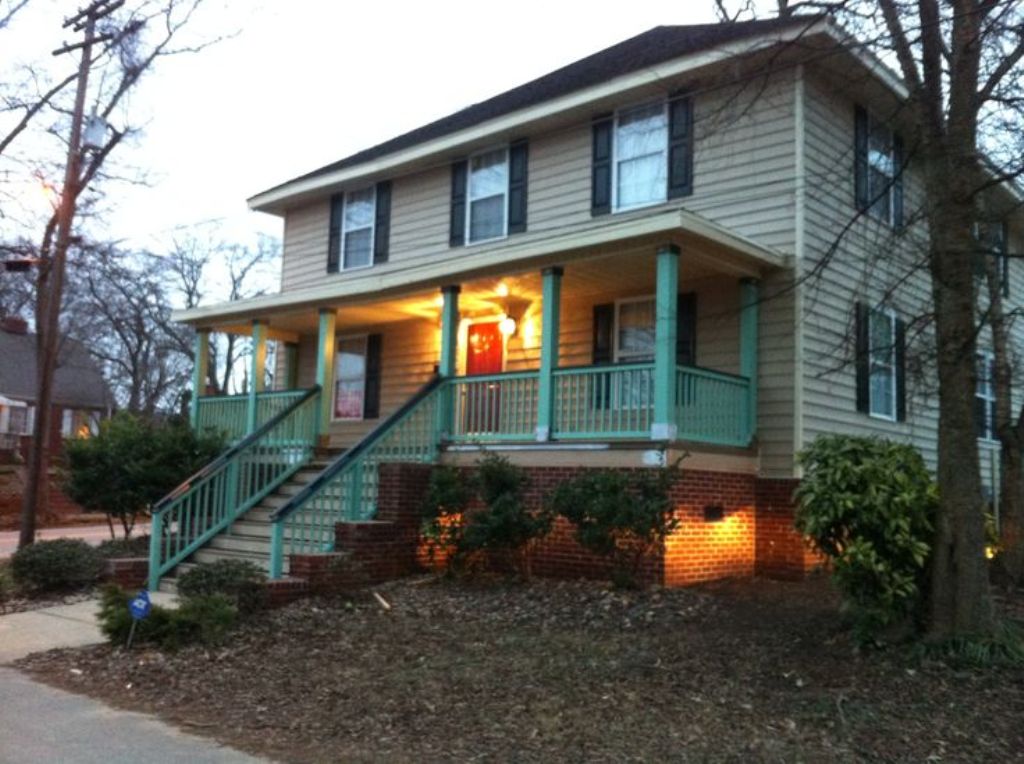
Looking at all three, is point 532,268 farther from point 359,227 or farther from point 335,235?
point 335,235

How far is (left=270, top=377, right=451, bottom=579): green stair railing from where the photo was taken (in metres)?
10.6

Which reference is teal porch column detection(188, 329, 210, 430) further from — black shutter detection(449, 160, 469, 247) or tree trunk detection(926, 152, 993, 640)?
tree trunk detection(926, 152, 993, 640)

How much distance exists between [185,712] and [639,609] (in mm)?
4217

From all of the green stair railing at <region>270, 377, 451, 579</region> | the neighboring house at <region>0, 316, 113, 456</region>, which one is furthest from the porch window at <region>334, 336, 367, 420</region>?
the neighboring house at <region>0, 316, 113, 456</region>

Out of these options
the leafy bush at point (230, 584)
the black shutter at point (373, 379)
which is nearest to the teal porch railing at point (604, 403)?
the leafy bush at point (230, 584)

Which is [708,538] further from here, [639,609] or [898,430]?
[898,430]

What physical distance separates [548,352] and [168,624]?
526 centimetres

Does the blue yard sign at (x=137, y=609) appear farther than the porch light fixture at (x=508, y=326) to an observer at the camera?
No

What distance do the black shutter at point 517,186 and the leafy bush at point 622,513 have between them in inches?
223

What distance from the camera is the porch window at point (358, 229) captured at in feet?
55.1

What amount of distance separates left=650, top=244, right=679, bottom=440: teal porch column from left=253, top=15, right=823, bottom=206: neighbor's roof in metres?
2.80

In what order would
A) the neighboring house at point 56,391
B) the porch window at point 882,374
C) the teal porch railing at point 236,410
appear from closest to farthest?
1. the porch window at point 882,374
2. the teal porch railing at point 236,410
3. the neighboring house at point 56,391

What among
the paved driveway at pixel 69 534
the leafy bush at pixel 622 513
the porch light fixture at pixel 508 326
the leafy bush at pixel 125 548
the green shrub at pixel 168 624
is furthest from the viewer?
the paved driveway at pixel 69 534

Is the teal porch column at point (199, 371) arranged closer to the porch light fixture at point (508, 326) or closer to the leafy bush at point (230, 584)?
the porch light fixture at point (508, 326)
